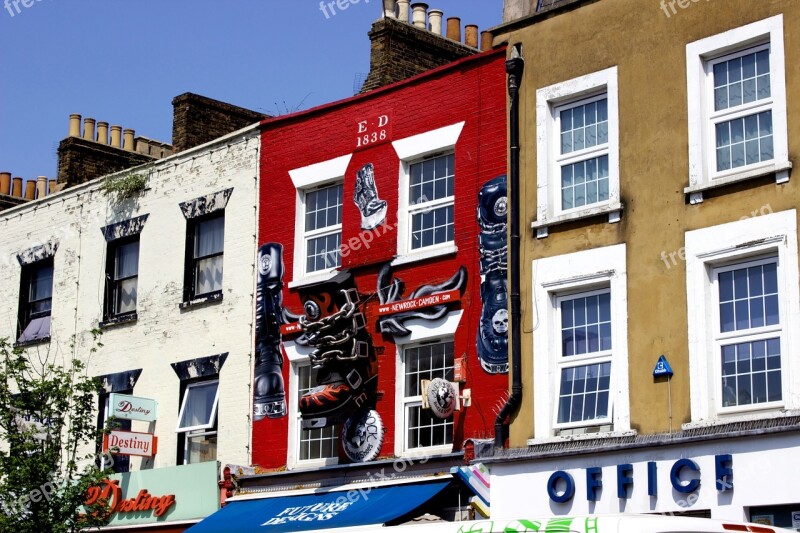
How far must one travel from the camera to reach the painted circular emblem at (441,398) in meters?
22.0

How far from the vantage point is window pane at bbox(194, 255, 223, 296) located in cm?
2753

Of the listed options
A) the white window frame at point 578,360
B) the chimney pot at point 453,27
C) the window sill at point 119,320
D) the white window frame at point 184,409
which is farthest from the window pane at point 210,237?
the white window frame at point 578,360

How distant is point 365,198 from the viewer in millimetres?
24609

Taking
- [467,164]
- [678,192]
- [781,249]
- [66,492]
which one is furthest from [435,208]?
[66,492]

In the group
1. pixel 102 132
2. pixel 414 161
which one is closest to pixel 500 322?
pixel 414 161

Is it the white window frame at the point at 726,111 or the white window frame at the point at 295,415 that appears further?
the white window frame at the point at 295,415

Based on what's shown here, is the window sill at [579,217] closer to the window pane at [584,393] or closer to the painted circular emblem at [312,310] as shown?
the window pane at [584,393]

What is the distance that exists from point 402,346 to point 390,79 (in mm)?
5969

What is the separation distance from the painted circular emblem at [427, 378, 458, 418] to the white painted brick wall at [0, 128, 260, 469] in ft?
16.7

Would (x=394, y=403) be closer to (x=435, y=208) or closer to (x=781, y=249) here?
(x=435, y=208)

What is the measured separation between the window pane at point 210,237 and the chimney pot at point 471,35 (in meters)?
6.52

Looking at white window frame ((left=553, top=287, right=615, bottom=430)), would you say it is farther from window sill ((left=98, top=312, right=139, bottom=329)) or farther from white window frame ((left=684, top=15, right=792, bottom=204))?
window sill ((left=98, top=312, right=139, bottom=329))

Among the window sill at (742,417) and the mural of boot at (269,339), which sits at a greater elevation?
the mural of boot at (269,339)

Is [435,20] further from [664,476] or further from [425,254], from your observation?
[664,476]
